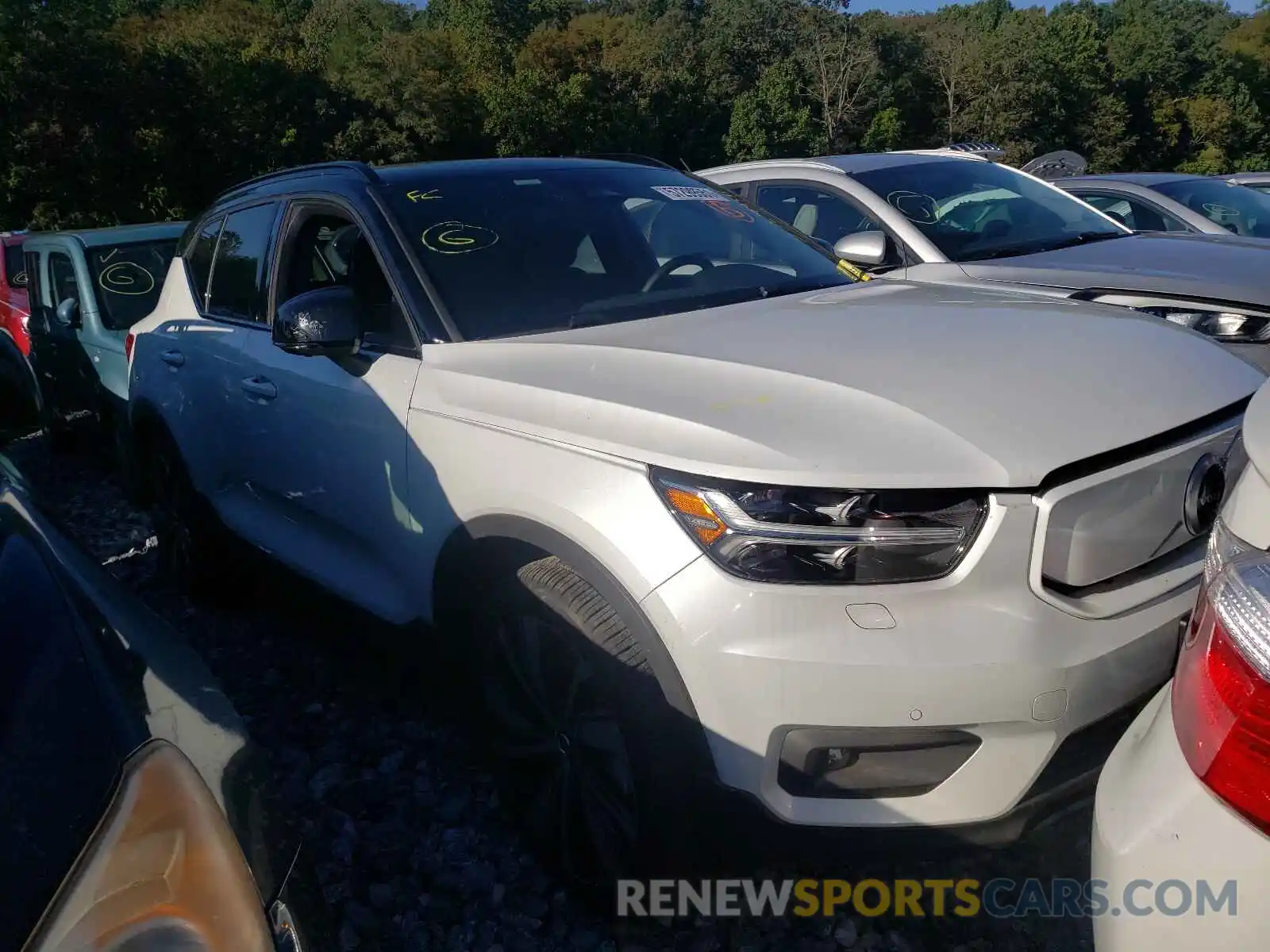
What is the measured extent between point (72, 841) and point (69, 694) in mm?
294

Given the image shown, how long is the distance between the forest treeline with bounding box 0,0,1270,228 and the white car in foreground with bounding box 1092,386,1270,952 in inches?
1185

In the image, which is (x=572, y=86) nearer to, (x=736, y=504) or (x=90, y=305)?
(x=90, y=305)

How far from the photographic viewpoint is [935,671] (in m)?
1.88

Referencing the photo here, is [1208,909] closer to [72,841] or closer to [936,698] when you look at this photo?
[936,698]

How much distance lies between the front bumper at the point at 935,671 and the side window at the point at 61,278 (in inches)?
245

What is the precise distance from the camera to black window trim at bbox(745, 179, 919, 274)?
17.3ft

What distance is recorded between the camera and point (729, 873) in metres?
2.32

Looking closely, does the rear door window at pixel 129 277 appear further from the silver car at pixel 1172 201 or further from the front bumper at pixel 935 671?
the silver car at pixel 1172 201

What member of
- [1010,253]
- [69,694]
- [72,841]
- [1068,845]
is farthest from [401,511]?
[1010,253]

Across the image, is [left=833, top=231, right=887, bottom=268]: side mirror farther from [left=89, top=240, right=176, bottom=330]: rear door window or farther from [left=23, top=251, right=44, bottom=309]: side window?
[left=23, top=251, right=44, bottom=309]: side window

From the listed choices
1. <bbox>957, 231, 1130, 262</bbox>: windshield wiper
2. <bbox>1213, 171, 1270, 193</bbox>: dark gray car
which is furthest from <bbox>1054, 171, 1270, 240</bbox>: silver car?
<bbox>957, 231, 1130, 262</bbox>: windshield wiper

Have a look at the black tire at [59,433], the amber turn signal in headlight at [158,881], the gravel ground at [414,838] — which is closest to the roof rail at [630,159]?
the gravel ground at [414,838]

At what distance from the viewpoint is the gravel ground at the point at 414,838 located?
248 centimetres

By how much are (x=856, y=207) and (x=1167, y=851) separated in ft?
15.5
